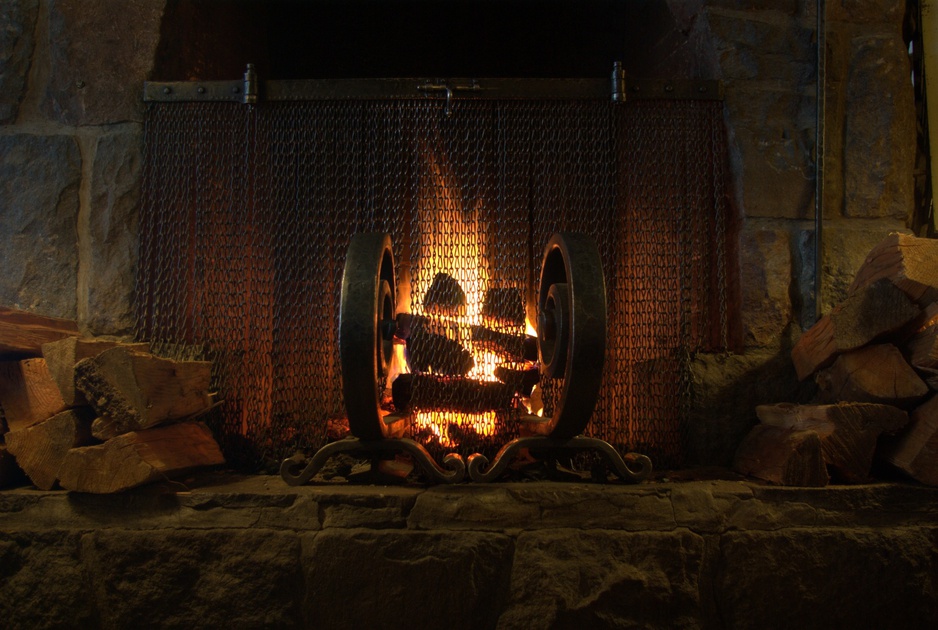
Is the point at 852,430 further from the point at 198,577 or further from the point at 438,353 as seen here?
the point at 198,577

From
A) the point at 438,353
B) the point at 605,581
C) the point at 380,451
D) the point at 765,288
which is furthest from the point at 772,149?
the point at 380,451

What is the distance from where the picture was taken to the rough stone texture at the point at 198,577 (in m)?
1.80

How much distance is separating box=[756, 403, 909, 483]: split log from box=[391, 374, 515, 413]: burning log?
964 millimetres

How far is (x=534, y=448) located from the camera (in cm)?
191

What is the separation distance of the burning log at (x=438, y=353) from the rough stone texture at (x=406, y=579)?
0.66m

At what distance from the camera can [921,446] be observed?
1793 millimetres

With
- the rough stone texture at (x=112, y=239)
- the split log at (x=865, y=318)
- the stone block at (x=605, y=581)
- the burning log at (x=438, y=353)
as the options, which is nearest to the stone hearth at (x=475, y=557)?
the stone block at (x=605, y=581)

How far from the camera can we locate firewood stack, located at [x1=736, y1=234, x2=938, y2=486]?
180 cm

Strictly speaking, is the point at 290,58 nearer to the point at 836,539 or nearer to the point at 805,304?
the point at 805,304

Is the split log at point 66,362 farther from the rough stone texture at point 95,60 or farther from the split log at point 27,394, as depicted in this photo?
the rough stone texture at point 95,60

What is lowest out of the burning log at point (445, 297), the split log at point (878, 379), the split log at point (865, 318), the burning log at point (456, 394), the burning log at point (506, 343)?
the burning log at point (456, 394)

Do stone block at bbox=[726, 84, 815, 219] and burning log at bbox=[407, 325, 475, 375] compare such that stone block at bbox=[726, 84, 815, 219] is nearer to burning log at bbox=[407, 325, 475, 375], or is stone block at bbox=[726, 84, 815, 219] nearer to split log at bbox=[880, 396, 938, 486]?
split log at bbox=[880, 396, 938, 486]

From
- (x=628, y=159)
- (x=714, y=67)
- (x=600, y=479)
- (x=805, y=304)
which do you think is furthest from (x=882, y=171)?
(x=600, y=479)

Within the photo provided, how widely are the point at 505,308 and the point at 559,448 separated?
2.05 ft
